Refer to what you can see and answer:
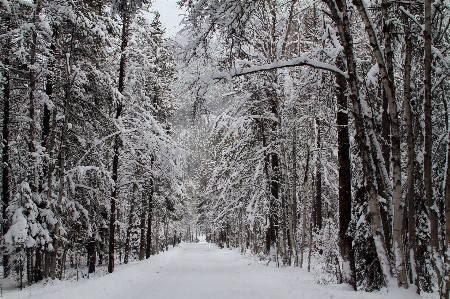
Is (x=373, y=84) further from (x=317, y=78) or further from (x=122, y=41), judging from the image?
(x=122, y=41)

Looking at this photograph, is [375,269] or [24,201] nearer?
[375,269]

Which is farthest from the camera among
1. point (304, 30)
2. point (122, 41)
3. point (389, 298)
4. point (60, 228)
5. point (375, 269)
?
point (122, 41)

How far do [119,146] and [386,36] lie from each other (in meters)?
13.2

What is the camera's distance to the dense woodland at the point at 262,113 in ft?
21.8

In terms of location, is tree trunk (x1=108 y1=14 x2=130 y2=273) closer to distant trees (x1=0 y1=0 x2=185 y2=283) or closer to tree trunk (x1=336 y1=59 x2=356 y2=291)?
distant trees (x1=0 y1=0 x2=185 y2=283)

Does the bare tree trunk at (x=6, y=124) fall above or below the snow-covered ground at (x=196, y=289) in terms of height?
above

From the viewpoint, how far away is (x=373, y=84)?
29.8ft

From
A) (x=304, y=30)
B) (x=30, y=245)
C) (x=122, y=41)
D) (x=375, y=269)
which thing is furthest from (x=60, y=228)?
(x=304, y=30)

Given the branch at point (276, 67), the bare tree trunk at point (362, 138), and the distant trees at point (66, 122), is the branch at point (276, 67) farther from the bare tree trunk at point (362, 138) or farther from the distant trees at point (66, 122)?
the distant trees at point (66, 122)

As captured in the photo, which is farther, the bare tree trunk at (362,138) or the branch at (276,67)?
the branch at (276,67)

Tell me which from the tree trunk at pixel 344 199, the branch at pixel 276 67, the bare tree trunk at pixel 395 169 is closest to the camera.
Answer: the bare tree trunk at pixel 395 169

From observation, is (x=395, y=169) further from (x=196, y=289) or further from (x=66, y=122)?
(x=66, y=122)

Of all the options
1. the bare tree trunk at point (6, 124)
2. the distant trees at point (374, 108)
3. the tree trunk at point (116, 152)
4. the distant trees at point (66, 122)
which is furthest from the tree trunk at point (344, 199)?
the bare tree trunk at point (6, 124)

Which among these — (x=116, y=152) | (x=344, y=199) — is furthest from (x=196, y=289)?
(x=116, y=152)
